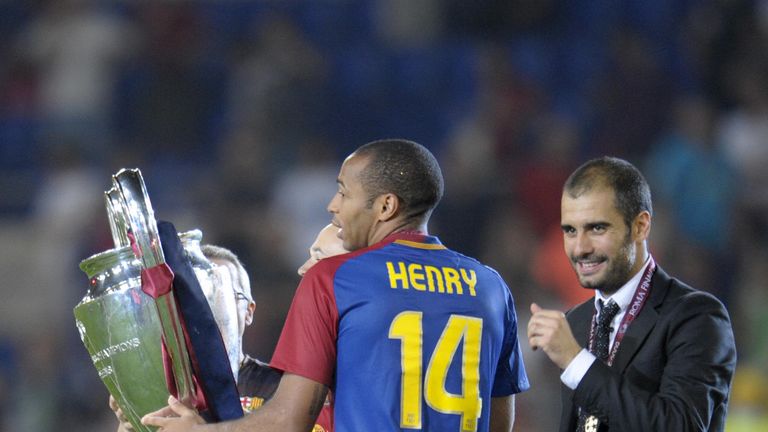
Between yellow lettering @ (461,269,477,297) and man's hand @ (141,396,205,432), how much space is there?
827mm

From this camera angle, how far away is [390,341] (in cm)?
312

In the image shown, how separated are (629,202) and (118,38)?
726 cm

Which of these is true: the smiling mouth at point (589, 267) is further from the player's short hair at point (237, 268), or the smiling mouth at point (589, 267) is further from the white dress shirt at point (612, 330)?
the player's short hair at point (237, 268)

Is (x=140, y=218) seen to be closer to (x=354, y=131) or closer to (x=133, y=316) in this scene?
(x=133, y=316)

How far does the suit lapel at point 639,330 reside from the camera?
3.35 metres

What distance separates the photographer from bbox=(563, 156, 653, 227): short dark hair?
11.2 ft

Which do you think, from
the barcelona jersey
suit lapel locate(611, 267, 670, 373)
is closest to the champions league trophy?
the barcelona jersey

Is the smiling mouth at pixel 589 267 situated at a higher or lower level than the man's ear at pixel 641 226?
lower

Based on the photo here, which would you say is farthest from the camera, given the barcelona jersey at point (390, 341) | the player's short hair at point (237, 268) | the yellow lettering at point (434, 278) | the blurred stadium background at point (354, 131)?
the blurred stadium background at point (354, 131)

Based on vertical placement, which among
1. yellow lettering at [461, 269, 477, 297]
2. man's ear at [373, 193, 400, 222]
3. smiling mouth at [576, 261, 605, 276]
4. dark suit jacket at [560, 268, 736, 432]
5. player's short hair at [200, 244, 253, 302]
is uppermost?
man's ear at [373, 193, 400, 222]

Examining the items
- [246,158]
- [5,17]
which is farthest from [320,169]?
[5,17]

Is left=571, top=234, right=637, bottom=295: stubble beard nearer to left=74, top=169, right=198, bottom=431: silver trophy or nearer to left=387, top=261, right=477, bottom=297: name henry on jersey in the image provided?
left=387, top=261, right=477, bottom=297: name henry on jersey

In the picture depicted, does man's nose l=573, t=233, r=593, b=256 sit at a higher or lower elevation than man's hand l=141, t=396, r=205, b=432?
higher

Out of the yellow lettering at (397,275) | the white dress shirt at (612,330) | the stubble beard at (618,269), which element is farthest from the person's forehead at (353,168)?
the white dress shirt at (612,330)
